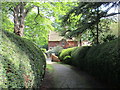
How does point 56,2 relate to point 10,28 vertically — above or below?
above

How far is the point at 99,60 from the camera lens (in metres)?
4.30

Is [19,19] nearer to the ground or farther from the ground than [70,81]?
farther from the ground

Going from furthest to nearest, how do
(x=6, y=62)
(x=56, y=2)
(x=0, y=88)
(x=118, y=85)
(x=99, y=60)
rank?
1. (x=56, y=2)
2. (x=99, y=60)
3. (x=118, y=85)
4. (x=6, y=62)
5. (x=0, y=88)

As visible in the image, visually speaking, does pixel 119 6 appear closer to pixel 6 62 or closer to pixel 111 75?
pixel 111 75

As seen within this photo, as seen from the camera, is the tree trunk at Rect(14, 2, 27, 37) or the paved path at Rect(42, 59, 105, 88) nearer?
the paved path at Rect(42, 59, 105, 88)

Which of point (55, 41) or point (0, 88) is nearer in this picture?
point (0, 88)

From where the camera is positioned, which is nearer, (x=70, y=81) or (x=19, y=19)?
(x=70, y=81)

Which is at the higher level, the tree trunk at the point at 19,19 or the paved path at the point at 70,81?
the tree trunk at the point at 19,19

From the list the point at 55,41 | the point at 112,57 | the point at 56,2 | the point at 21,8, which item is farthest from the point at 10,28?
the point at 55,41

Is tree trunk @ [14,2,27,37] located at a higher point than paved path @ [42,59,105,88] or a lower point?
higher

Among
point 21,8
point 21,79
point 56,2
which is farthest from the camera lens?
point 21,8

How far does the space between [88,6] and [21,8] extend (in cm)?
664

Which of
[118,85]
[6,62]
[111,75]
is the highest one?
[6,62]

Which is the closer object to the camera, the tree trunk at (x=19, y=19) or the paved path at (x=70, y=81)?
the paved path at (x=70, y=81)
